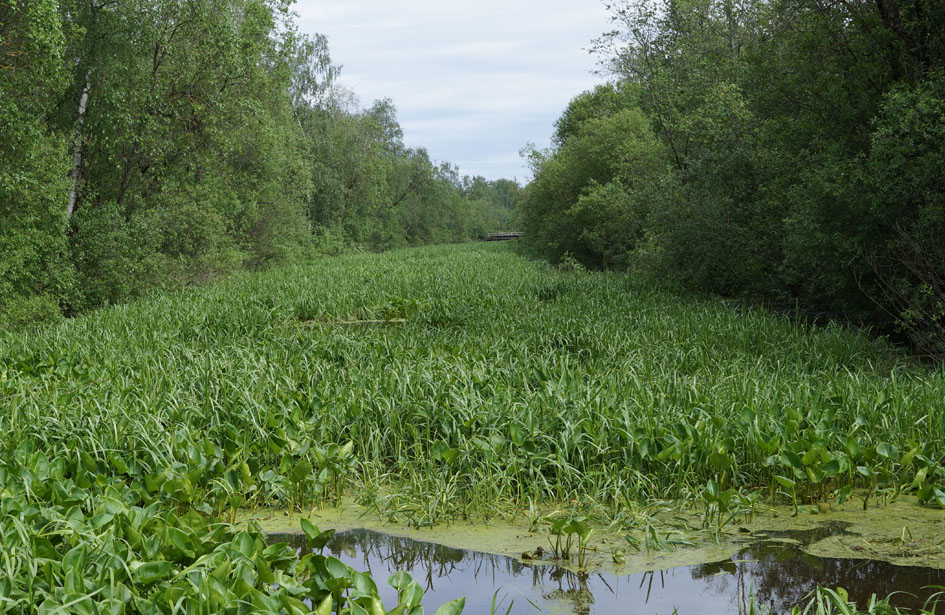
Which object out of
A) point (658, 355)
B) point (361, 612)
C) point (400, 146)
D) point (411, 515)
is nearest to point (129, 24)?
point (658, 355)

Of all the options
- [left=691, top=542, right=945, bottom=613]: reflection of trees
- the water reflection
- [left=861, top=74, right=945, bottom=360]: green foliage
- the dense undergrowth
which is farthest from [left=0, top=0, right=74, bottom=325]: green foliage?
[left=691, top=542, right=945, bottom=613]: reflection of trees

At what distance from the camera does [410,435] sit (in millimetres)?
4941

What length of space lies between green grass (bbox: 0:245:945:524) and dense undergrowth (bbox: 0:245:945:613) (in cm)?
2

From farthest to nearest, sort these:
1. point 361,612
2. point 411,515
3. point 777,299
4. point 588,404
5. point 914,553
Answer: point 777,299 < point 588,404 < point 411,515 < point 914,553 < point 361,612

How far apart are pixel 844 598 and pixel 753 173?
34.2ft

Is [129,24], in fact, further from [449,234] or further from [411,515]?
[449,234]

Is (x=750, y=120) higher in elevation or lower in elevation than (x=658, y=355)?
higher

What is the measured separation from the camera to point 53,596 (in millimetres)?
2551

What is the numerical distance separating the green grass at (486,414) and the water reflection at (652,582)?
57cm

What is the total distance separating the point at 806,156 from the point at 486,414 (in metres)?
7.47

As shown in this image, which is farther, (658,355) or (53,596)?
(658,355)

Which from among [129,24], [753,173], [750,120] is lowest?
[753,173]

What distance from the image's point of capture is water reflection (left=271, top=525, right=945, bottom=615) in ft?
9.69

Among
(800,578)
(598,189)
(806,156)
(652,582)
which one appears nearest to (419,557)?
(652,582)
